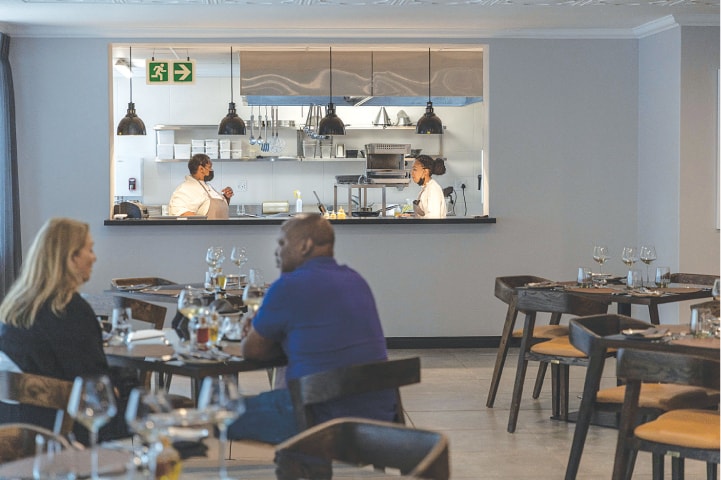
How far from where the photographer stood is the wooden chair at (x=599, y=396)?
4.43 meters

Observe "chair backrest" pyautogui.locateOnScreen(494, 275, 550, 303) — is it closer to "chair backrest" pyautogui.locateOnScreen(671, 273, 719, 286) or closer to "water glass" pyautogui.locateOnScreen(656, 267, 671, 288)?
"water glass" pyautogui.locateOnScreen(656, 267, 671, 288)

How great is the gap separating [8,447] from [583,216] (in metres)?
7.34

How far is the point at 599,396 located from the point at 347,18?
5053mm

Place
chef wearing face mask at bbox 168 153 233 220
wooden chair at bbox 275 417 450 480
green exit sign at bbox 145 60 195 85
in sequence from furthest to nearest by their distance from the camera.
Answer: chef wearing face mask at bbox 168 153 233 220
green exit sign at bbox 145 60 195 85
wooden chair at bbox 275 417 450 480

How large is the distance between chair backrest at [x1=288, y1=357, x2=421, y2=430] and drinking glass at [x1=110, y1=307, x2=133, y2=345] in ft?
3.39

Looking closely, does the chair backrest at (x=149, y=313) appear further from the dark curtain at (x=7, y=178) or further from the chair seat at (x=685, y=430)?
the dark curtain at (x=7, y=178)

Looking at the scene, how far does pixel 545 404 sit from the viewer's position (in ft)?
23.1

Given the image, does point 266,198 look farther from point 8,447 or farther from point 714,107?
point 8,447

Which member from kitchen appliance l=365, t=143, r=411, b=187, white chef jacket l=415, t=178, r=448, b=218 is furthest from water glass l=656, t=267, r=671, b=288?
kitchen appliance l=365, t=143, r=411, b=187

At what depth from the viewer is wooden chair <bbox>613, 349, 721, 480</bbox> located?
365cm

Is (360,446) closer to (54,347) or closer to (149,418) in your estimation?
(149,418)

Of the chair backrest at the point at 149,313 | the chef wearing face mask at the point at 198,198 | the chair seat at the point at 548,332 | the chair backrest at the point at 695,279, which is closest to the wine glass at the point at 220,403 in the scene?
the chair backrest at the point at 149,313

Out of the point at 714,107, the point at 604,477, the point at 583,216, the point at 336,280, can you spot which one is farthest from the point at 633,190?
the point at 336,280

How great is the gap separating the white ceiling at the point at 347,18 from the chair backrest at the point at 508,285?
2302mm
